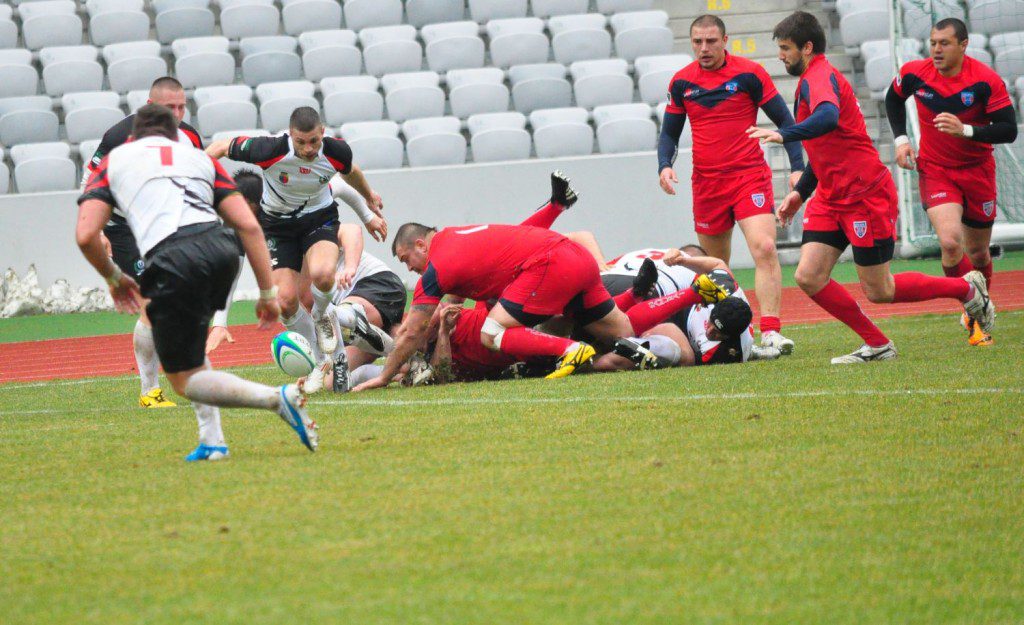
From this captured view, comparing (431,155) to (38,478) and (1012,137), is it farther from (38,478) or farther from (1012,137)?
(38,478)

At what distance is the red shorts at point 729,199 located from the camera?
9.57 m

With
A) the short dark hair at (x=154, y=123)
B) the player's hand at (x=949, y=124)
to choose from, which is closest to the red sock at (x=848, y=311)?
the player's hand at (x=949, y=124)

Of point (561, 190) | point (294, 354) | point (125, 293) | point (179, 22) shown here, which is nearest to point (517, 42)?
point (179, 22)

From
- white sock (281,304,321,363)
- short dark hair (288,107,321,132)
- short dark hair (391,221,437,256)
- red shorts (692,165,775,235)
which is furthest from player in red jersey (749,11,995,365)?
white sock (281,304,321,363)

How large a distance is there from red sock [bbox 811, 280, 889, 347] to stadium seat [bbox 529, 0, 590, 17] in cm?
1331

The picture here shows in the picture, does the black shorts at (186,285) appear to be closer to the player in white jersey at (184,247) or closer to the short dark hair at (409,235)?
the player in white jersey at (184,247)

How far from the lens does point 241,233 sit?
541 cm

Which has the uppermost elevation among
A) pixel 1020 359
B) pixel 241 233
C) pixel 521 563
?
pixel 241 233

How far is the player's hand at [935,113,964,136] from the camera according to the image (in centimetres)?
865

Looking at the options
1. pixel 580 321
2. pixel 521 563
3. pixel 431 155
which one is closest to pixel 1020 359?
pixel 580 321

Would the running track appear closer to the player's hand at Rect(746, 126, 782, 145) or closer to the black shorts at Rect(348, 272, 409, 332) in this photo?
the black shorts at Rect(348, 272, 409, 332)

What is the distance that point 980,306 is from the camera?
342 inches

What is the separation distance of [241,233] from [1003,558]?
10.8 ft

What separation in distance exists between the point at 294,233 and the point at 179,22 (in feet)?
40.8
